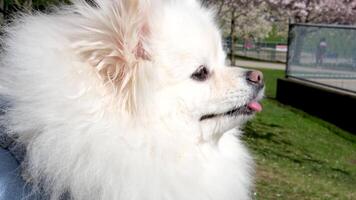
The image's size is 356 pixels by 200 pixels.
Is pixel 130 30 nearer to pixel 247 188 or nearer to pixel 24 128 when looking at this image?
pixel 24 128

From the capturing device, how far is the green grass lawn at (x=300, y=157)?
6848mm

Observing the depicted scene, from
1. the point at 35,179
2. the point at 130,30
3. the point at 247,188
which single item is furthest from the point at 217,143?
the point at 35,179

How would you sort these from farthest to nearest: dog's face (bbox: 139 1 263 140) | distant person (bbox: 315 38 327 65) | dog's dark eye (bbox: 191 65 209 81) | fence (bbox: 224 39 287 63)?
fence (bbox: 224 39 287 63), distant person (bbox: 315 38 327 65), dog's dark eye (bbox: 191 65 209 81), dog's face (bbox: 139 1 263 140)

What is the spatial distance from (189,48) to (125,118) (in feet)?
1.82

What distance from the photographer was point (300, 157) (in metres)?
9.25

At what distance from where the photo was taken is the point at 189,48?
272 centimetres

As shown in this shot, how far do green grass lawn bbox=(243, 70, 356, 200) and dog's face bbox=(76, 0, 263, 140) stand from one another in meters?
3.17

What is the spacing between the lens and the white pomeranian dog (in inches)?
88.0

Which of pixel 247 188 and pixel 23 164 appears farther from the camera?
pixel 247 188

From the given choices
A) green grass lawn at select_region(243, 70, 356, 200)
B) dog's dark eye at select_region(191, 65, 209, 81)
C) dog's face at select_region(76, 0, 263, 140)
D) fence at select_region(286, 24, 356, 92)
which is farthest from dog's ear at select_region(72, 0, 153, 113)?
fence at select_region(286, 24, 356, 92)

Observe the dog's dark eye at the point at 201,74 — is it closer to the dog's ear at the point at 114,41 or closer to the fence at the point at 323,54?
the dog's ear at the point at 114,41

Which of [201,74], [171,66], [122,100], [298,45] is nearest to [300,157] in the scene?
[201,74]

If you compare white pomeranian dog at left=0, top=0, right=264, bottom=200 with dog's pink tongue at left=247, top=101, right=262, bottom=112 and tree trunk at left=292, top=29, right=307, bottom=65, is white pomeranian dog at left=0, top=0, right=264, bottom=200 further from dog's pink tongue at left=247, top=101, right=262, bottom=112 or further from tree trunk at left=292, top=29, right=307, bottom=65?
tree trunk at left=292, top=29, right=307, bottom=65

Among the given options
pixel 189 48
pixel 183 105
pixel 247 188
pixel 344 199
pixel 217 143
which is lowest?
pixel 344 199
